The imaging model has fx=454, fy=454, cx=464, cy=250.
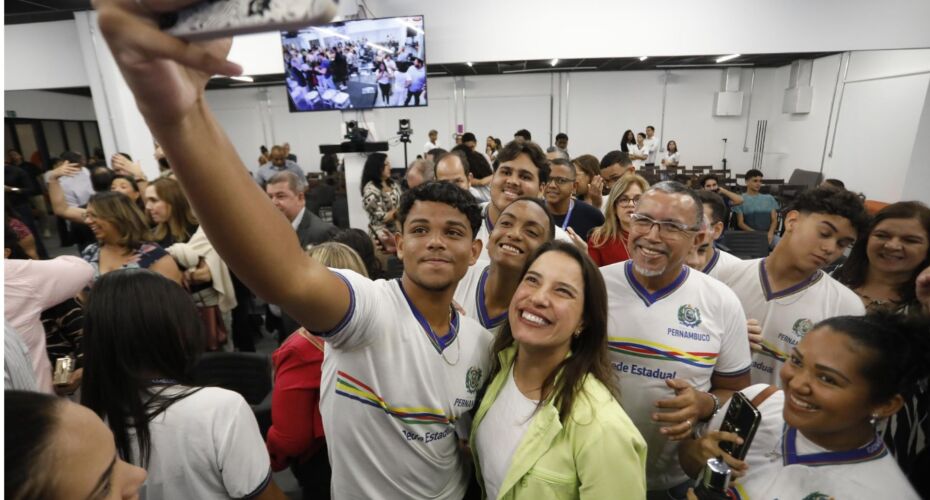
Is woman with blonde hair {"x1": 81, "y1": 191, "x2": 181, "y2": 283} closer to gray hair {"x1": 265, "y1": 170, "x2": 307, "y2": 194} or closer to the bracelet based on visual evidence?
gray hair {"x1": 265, "y1": 170, "x2": 307, "y2": 194}

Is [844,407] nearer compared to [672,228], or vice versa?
[844,407]

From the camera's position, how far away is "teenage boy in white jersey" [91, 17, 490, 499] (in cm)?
74

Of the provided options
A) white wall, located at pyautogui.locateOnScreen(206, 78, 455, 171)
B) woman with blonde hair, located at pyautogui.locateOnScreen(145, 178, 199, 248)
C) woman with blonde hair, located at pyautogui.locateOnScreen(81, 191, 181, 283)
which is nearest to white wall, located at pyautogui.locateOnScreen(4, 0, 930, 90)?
woman with blonde hair, located at pyautogui.locateOnScreen(145, 178, 199, 248)

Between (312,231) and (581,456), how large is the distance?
102 inches

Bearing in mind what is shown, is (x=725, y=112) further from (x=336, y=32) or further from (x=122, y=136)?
(x=122, y=136)

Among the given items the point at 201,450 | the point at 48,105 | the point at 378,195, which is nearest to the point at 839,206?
the point at 201,450

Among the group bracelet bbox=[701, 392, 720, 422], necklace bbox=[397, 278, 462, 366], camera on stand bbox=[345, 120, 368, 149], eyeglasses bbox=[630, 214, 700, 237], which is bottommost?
bracelet bbox=[701, 392, 720, 422]

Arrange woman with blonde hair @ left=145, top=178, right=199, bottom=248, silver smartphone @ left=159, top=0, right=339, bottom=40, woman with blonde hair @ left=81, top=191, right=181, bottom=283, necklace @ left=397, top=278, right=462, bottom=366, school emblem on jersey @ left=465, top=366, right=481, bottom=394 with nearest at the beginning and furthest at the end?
1. silver smartphone @ left=159, top=0, right=339, bottom=40
2. necklace @ left=397, top=278, right=462, bottom=366
3. school emblem on jersey @ left=465, top=366, right=481, bottom=394
4. woman with blonde hair @ left=81, top=191, right=181, bottom=283
5. woman with blonde hair @ left=145, top=178, right=199, bottom=248

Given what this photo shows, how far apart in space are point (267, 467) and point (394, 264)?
2.47 metres

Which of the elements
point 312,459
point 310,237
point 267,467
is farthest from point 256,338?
point 267,467

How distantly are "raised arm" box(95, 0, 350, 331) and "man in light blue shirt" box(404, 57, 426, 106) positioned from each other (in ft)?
18.0

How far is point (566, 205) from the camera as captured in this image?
3350mm

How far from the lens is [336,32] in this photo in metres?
5.73

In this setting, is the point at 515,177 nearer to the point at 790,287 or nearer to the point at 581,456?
the point at 790,287
